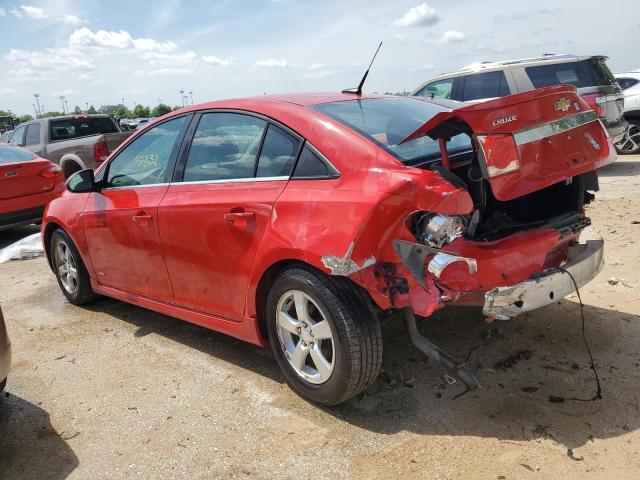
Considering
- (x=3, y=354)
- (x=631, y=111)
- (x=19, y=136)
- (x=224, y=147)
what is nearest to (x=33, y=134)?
(x=19, y=136)

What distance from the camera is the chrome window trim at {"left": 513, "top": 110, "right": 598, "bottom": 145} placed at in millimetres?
2609

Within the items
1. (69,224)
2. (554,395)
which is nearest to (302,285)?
(554,395)

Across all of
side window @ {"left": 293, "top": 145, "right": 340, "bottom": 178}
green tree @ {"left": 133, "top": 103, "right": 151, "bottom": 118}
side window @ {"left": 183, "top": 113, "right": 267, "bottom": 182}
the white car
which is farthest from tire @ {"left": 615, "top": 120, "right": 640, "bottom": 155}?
green tree @ {"left": 133, "top": 103, "right": 151, "bottom": 118}

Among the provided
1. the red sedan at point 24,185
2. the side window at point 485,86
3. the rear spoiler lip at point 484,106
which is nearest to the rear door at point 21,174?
the red sedan at point 24,185

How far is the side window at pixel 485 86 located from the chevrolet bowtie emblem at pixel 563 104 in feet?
22.7

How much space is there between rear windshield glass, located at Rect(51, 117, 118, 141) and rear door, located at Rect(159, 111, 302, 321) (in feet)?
31.1

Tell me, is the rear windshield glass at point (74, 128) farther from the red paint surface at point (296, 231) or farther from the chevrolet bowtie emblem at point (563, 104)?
the chevrolet bowtie emblem at point (563, 104)

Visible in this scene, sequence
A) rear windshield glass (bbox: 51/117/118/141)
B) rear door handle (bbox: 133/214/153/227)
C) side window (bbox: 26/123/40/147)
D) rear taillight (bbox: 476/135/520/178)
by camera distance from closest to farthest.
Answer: rear taillight (bbox: 476/135/520/178), rear door handle (bbox: 133/214/153/227), rear windshield glass (bbox: 51/117/118/141), side window (bbox: 26/123/40/147)

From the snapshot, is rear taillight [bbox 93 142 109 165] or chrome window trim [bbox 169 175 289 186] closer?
chrome window trim [bbox 169 175 289 186]

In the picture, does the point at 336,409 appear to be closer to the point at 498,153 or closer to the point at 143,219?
the point at 498,153

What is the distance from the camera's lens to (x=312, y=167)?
115 inches

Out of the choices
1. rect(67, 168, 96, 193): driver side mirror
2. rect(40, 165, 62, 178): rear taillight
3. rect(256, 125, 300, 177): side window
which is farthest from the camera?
rect(40, 165, 62, 178): rear taillight

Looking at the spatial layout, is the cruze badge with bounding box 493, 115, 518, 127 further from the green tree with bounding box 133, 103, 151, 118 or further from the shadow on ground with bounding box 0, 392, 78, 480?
the green tree with bounding box 133, 103, 151, 118

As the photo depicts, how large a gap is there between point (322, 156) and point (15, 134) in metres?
12.3
